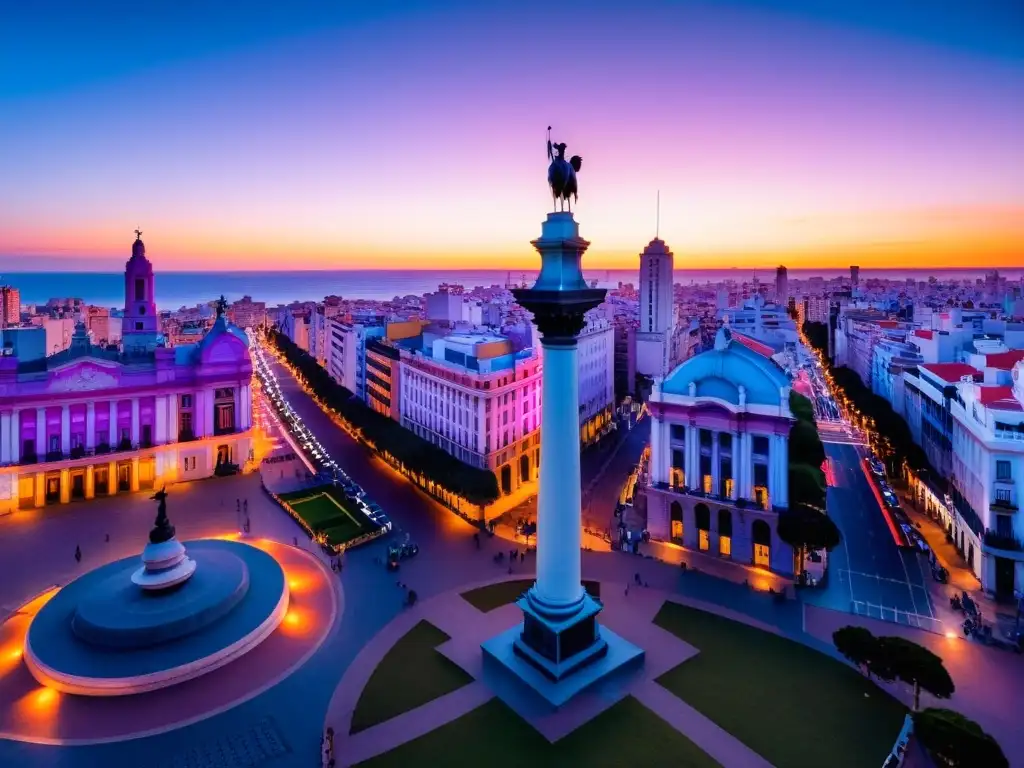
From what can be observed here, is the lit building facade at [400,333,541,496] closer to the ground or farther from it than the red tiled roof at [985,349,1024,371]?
closer to the ground

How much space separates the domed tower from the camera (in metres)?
67.6

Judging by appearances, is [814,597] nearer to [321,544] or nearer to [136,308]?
[321,544]

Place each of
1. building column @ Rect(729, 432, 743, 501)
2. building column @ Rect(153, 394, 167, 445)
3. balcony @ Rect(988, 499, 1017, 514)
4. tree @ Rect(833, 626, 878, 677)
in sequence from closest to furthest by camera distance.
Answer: tree @ Rect(833, 626, 878, 677)
balcony @ Rect(988, 499, 1017, 514)
building column @ Rect(729, 432, 743, 501)
building column @ Rect(153, 394, 167, 445)

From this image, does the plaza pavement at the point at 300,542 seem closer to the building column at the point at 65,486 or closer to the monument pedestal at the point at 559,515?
the building column at the point at 65,486

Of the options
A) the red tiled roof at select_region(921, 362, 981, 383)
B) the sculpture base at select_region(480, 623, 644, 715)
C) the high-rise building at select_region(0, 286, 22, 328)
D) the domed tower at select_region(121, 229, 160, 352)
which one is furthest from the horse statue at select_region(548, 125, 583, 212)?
the high-rise building at select_region(0, 286, 22, 328)

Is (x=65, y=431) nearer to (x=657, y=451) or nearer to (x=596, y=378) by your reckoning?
(x=657, y=451)

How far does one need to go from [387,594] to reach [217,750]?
1272cm

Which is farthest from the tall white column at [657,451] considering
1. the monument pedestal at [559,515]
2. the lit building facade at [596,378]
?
the lit building facade at [596,378]

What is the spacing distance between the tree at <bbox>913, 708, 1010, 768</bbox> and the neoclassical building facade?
17930 millimetres

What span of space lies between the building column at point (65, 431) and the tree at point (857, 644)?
5561 cm

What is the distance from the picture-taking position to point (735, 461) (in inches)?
1617

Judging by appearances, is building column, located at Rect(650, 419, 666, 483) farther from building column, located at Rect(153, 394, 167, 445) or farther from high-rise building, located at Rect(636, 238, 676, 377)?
high-rise building, located at Rect(636, 238, 676, 377)

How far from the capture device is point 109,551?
4069 centimetres

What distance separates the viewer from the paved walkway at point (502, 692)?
76.8 feet
